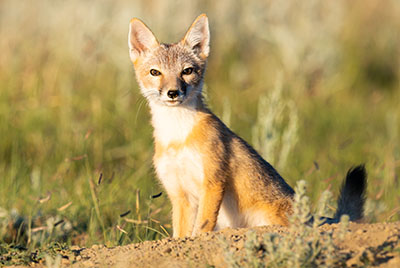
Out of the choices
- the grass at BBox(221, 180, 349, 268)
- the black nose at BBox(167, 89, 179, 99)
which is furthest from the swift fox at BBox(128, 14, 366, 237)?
the grass at BBox(221, 180, 349, 268)

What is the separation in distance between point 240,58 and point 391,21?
185 inches

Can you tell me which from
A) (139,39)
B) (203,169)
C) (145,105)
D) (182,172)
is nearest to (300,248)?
(203,169)

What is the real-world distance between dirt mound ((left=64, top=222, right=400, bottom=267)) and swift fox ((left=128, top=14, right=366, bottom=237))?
70 centimetres

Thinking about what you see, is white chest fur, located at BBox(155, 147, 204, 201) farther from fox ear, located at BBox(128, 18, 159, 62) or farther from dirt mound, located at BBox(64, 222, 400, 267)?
fox ear, located at BBox(128, 18, 159, 62)

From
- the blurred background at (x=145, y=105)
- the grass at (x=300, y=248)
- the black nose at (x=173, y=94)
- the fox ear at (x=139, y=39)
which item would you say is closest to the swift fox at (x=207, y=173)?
the black nose at (x=173, y=94)

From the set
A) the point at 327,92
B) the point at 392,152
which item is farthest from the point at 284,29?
the point at 392,152

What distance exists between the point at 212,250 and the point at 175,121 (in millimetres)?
1474

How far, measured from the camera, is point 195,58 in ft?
16.0

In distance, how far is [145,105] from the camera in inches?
214

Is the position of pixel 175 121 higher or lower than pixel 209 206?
higher

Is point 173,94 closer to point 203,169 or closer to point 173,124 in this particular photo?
point 173,124

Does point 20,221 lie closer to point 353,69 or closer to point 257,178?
point 257,178

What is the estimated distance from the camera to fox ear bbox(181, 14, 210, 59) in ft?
16.1

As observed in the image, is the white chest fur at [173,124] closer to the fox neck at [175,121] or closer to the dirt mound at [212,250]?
the fox neck at [175,121]
